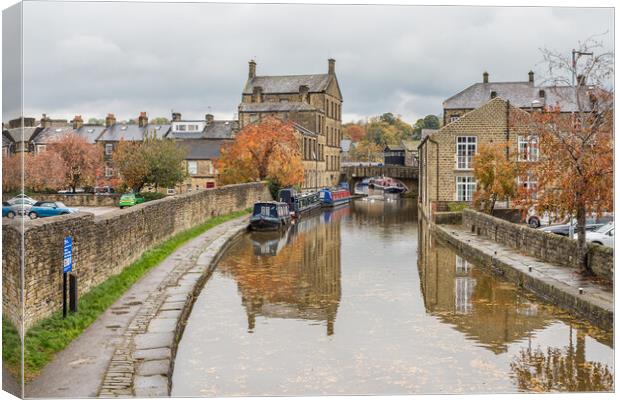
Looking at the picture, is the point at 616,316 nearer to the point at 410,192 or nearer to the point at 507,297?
the point at 507,297

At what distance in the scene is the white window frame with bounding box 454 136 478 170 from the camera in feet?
129

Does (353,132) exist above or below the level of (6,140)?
above

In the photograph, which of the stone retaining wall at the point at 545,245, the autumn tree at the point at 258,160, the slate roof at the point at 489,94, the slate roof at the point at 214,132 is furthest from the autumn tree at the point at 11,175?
the slate roof at the point at 214,132

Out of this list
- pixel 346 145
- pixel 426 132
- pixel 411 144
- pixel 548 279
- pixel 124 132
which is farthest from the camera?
pixel 346 145

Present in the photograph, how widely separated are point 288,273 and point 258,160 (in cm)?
2954

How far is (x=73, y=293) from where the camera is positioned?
13.5 m

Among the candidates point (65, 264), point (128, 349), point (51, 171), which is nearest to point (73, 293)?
point (65, 264)

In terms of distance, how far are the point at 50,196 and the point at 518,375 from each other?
113 feet

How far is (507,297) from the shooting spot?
58.8 feet

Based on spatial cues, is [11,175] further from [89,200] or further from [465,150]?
[89,200]

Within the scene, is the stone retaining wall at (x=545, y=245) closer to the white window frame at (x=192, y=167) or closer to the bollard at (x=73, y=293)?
the bollard at (x=73, y=293)

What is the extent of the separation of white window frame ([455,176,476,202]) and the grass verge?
73.8ft

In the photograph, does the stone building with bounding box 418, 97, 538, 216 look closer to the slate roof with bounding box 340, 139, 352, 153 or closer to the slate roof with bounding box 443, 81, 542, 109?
the slate roof with bounding box 443, 81, 542, 109

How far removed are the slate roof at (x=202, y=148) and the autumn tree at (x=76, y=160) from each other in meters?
10.3
